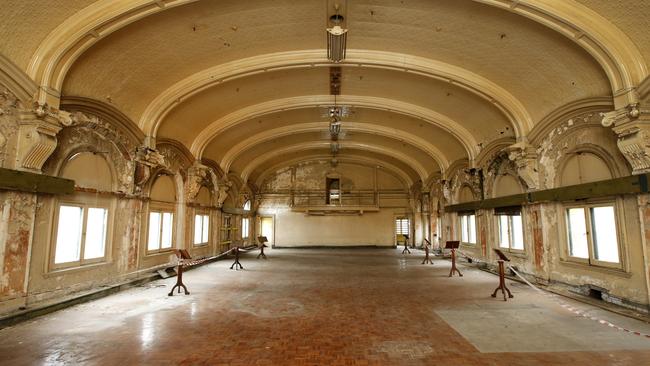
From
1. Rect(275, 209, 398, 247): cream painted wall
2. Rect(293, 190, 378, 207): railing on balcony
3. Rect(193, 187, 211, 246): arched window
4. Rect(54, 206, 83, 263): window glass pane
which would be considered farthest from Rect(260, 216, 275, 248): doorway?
Rect(54, 206, 83, 263): window glass pane

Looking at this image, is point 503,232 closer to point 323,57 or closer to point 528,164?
point 528,164

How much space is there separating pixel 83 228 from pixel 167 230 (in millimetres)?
3748

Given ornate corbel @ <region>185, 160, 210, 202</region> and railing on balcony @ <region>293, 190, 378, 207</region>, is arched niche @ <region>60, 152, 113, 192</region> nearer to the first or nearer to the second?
ornate corbel @ <region>185, 160, 210, 202</region>

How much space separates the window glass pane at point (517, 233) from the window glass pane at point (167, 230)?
428 inches

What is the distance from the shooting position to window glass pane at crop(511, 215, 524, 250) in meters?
9.84

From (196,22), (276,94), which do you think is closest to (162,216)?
(276,94)

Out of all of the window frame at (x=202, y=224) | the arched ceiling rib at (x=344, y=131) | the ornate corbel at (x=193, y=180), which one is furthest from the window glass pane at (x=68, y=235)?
the arched ceiling rib at (x=344, y=131)

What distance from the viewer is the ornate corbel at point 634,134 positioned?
5609 millimetres

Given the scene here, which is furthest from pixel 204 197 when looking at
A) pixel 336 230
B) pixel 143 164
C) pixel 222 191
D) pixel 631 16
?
pixel 631 16

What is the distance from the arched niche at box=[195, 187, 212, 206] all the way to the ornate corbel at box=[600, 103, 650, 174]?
12.3 meters

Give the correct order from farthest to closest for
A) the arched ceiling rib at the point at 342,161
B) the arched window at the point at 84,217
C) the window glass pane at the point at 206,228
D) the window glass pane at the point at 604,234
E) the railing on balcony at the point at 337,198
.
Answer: the railing on balcony at the point at 337,198 < the arched ceiling rib at the point at 342,161 < the window glass pane at the point at 206,228 < the arched window at the point at 84,217 < the window glass pane at the point at 604,234

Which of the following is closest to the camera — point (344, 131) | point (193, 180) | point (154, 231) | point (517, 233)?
point (517, 233)

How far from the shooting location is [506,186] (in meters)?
10.6

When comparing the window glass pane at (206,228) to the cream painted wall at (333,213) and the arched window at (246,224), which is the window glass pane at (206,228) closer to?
the arched window at (246,224)
